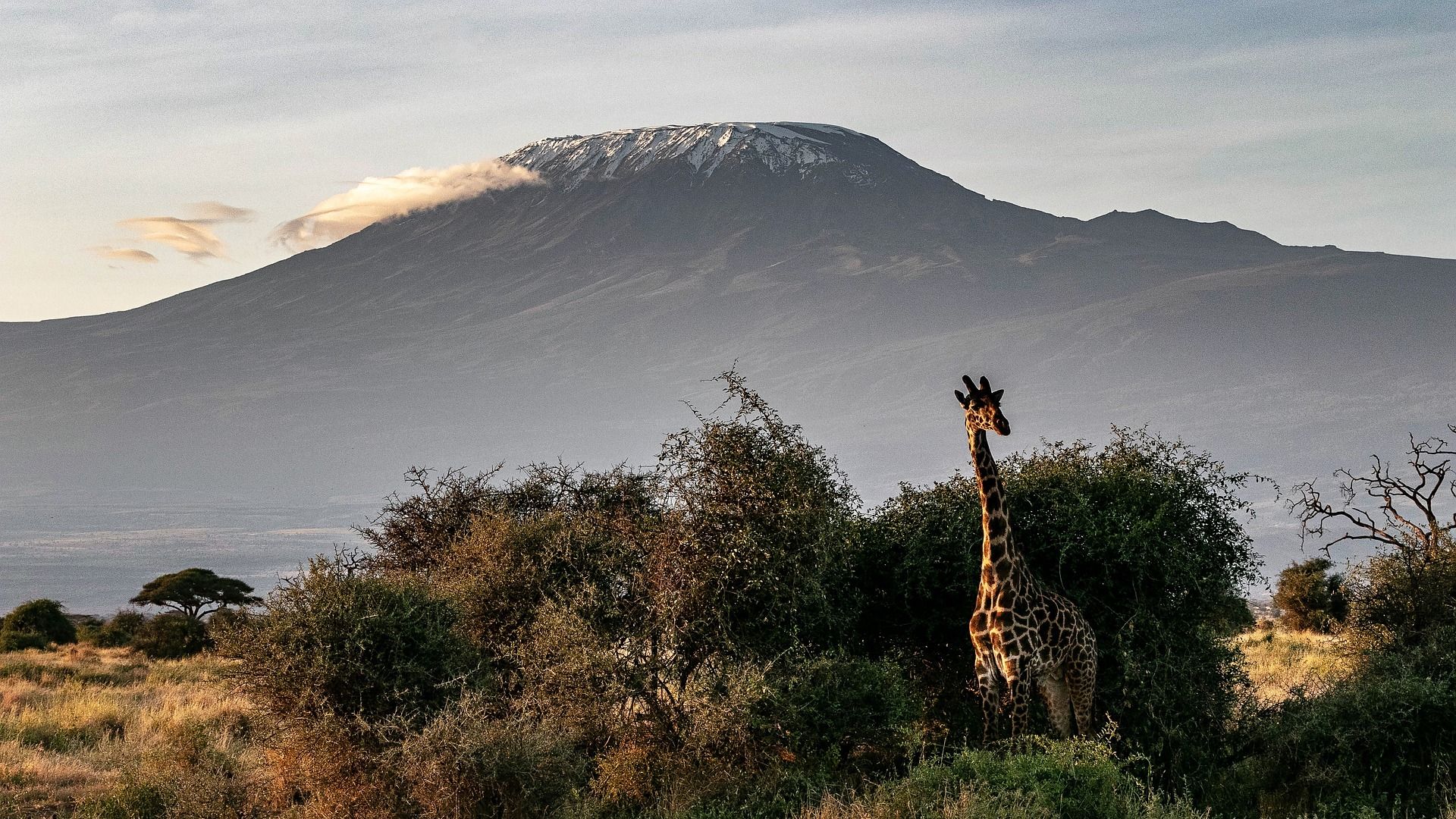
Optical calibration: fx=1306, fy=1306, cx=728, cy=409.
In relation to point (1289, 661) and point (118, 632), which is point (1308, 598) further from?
point (118, 632)

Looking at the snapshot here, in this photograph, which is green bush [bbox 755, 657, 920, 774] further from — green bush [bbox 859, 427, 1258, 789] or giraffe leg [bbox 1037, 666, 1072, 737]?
green bush [bbox 859, 427, 1258, 789]

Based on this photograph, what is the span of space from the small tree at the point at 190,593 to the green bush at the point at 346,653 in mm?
30618

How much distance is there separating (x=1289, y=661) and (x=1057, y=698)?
14.1 m

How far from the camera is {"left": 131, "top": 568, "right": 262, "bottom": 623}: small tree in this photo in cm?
4456

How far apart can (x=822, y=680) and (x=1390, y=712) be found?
6235 millimetres

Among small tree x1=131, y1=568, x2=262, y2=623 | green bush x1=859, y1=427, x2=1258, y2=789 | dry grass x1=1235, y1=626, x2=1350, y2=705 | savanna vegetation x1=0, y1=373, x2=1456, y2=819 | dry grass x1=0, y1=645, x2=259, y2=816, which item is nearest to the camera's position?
savanna vegetation x1=0, y1=373, x2=1456, y2=819

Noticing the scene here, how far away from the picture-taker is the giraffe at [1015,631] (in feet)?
46.1

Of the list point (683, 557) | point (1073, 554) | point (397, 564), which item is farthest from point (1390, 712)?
point (397, 564)

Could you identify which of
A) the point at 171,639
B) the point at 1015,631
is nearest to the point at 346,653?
the point at 1015,631

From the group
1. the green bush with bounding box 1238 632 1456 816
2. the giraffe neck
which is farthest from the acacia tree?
the giraffe neck

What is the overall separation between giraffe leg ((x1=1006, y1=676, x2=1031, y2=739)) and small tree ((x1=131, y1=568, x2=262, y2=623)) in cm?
3522

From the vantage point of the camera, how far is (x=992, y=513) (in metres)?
14.8

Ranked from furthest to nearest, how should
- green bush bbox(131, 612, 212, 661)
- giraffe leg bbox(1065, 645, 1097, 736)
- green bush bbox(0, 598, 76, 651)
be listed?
1. green bush bbox(0, 598, 76, 651)
2. green bush bbox(131, 612, 212, 661)
3. giraffe leg bbox(1065, 645, 1097, 736)

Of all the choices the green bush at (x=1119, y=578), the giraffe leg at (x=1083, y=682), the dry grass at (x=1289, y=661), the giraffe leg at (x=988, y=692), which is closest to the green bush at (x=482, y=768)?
the giraffe leg at (x=988, y=692)
